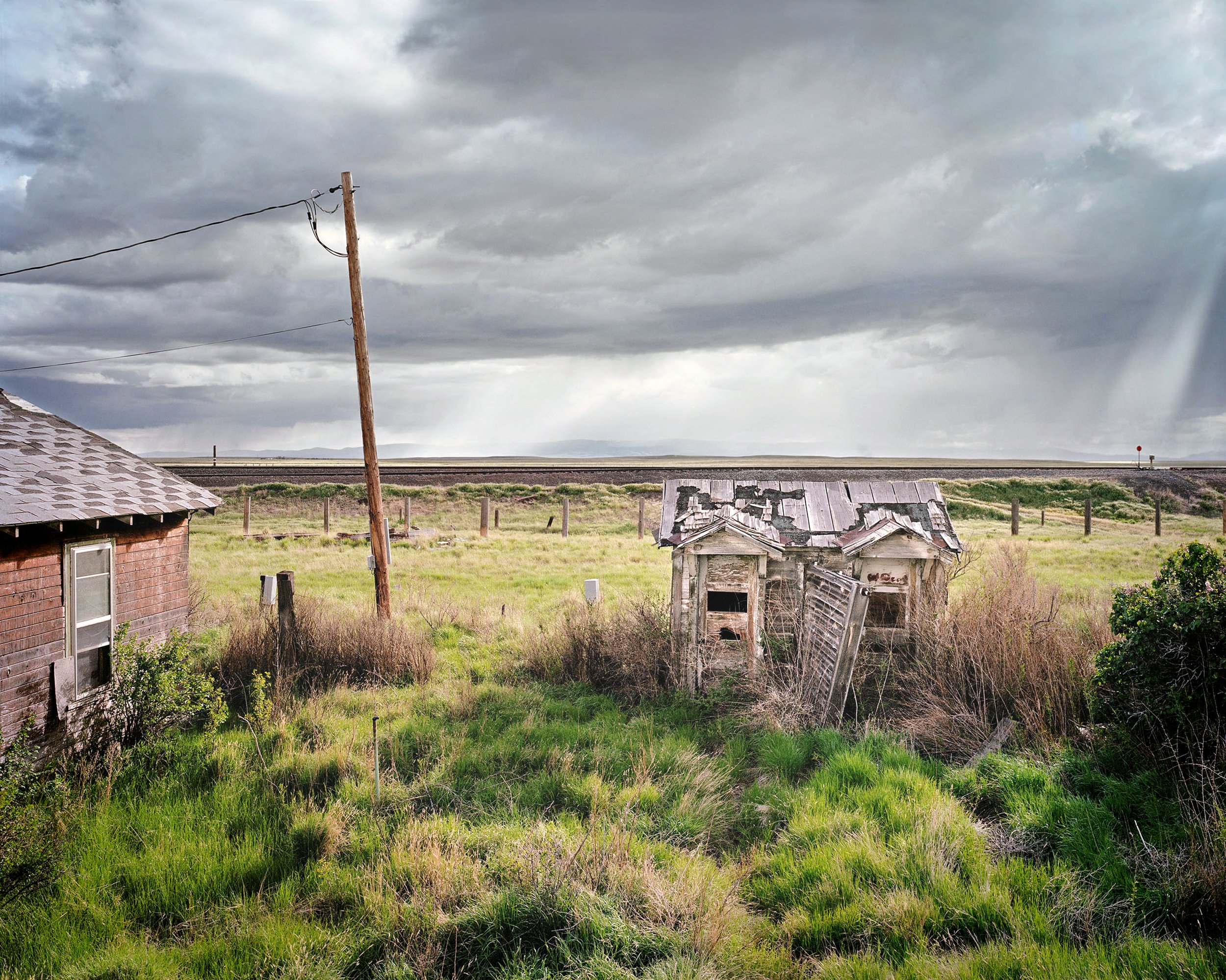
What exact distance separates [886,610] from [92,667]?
9.93 meters

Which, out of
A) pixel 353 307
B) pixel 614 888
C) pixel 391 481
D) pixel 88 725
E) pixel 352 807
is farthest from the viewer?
pixel 391 481

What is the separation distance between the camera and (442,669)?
1023cm

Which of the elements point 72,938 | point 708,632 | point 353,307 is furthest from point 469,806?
point 353,307

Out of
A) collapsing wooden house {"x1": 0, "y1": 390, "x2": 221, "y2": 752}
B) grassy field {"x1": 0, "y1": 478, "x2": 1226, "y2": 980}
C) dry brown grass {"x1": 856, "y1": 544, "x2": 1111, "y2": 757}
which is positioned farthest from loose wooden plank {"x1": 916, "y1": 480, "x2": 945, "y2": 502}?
collapsing wooden house {"x1": 0, "y1": 390, "x2": 221, "y2": 752}

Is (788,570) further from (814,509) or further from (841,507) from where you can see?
(841,507)

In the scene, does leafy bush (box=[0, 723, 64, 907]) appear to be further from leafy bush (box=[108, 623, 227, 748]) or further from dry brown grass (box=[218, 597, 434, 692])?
dry brown grass (box=[218, 597, 434, 692])

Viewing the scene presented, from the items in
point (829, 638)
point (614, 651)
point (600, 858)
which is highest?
point (829, 638)

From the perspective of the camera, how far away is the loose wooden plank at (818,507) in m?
9.31

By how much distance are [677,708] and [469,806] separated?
325cm

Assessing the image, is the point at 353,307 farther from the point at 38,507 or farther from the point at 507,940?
the point at 507,940

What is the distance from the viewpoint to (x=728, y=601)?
9.36 metres

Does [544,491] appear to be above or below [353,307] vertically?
below

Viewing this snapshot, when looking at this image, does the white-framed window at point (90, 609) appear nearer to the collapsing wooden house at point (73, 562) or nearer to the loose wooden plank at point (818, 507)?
the collapsing wooden house at point (73, 562)

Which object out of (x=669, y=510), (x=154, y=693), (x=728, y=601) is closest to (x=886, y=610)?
(x=728, y=601)
